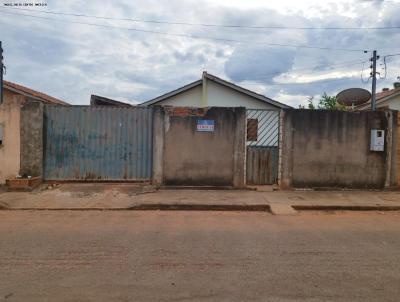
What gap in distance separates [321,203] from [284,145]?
233 centimetres

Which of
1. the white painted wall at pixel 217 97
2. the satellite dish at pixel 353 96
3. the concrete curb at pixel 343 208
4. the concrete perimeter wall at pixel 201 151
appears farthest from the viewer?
the white painted wall at pixel 217 97

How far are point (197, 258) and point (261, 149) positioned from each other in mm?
6741

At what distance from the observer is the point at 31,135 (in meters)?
11.7

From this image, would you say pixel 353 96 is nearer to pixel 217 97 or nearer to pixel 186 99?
pixel 217 97

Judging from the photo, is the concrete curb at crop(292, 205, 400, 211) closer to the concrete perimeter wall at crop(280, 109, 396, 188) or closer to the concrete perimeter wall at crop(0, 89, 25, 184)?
the concrete perimeter wall at crop(280, 109, 396, 188)

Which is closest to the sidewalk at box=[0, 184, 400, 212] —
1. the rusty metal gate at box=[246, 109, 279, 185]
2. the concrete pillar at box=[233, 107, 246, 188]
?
the concrete pillar at box=[233, 107, 246, 188]

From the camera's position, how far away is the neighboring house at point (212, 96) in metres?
23.2

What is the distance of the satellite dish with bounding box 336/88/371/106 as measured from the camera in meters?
22.0

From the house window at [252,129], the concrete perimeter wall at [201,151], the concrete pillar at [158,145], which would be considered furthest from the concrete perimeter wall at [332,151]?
the concrete pillar at [158,145]

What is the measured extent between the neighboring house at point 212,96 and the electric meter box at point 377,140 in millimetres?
11291

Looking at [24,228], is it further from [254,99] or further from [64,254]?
[254,99]

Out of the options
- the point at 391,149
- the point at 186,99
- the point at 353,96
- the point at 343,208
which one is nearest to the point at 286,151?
the point at 343,208

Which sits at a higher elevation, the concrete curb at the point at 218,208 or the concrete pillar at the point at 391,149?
the concrete pillar at the point at 391,149

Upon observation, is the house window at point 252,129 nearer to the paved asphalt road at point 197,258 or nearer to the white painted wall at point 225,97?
the paved asphalt road at point 197,258
